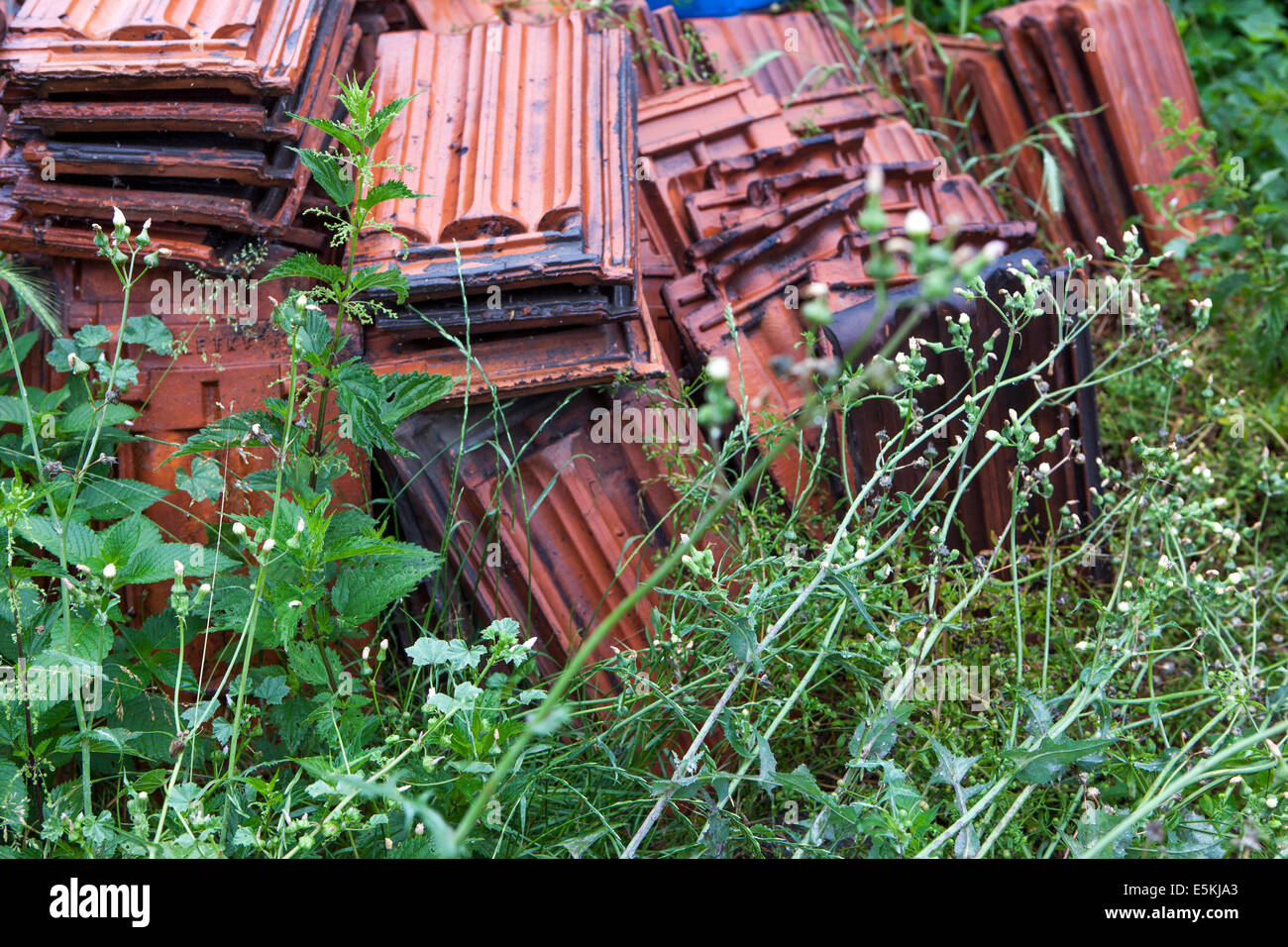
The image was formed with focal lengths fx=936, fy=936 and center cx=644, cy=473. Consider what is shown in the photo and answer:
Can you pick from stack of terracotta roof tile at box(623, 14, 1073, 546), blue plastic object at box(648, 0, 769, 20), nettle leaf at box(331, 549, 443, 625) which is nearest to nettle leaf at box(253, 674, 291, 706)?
nettle leaf at box(331, 549, 443, 625)

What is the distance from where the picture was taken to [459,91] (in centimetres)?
317

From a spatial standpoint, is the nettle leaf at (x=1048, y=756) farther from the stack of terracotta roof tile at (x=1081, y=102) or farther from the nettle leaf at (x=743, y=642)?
the stack of terracotta roof tile at (x=1081, y=102)

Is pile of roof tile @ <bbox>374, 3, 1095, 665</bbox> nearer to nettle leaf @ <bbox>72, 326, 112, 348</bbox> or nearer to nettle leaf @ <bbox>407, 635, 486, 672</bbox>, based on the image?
nettle leaf @ <bbox>407, 635, 486, 672</bbox>

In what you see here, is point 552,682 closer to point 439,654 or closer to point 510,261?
point 439,654

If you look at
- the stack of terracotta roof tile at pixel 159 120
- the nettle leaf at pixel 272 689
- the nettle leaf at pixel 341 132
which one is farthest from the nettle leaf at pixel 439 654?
the stack of terracotta roof tile at pixel 159 120

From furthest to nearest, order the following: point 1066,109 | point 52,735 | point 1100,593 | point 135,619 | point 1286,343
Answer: point 1066,109, point 1286,343, point 1100,593, point 135,619, point 52,735

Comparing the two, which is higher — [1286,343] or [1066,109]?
[1066,109]

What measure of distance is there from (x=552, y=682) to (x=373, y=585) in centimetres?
71

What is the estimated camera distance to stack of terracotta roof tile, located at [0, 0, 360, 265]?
2602mm

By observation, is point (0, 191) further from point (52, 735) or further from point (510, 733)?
point (510, 733)

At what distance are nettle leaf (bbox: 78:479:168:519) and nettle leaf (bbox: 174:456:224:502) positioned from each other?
73 mm

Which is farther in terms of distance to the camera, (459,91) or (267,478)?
(459,91)
